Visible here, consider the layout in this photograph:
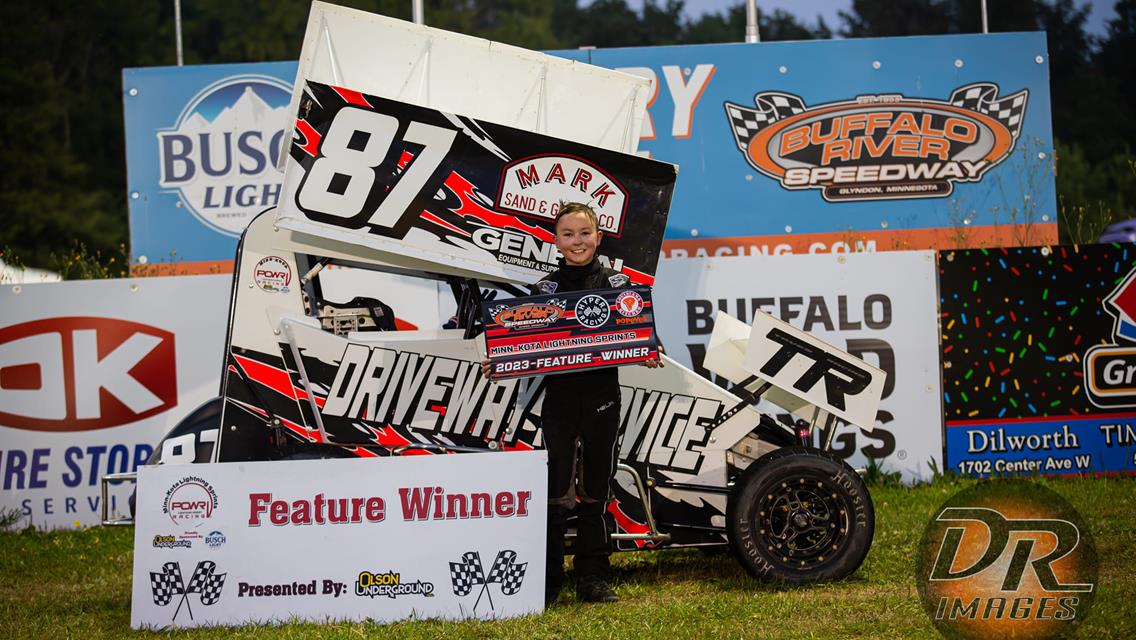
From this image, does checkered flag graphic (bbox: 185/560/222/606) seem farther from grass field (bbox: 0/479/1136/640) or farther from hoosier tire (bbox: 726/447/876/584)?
hoosier tire (bbox: 726/447/876/584)

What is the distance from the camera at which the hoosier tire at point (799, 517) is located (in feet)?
19.8

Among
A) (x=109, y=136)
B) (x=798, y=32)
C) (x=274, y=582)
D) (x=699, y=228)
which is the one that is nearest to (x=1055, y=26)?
(x=798, y=32)

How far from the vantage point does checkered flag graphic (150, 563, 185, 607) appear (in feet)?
18.5

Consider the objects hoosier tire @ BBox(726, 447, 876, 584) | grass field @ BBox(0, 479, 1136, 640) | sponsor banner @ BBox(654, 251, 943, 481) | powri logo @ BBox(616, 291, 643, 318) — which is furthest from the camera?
sponsor banner @ BBox(654, 251, 943, 481)

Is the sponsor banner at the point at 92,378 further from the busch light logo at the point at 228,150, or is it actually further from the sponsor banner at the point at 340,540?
the busch light logo at the point at 228,150

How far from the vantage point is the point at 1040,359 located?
8641mm

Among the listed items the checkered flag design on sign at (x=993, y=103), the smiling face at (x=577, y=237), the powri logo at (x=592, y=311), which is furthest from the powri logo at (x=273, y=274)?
the checkered flag design on sign at (x=993, y=103)

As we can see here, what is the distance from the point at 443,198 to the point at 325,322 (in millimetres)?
921

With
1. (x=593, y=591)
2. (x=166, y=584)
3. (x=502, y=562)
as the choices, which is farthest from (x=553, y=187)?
(x=166, y=584)

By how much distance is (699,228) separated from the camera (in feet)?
41.3

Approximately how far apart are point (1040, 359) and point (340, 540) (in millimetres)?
5427

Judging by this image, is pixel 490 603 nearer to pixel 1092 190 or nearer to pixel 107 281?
pixel 107 281

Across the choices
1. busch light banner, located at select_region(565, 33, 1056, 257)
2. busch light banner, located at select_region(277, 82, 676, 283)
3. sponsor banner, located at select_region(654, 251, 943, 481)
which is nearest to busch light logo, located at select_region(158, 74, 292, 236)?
busch light banner, located at select_region(565, 33, 1056, 257)

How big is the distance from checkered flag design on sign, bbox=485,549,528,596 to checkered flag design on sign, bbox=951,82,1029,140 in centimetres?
878
